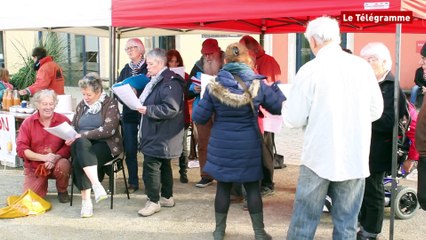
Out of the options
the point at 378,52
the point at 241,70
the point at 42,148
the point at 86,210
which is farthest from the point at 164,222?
the point at 378,52

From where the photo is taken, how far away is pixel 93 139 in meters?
4.89

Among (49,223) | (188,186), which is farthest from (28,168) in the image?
(188,186)

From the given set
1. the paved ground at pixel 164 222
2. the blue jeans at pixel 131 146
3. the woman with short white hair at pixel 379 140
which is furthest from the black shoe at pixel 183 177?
the woman with short white hair at pixel 379 140

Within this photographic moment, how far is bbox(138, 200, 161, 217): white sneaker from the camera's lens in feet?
15.4

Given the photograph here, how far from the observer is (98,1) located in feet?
15.8

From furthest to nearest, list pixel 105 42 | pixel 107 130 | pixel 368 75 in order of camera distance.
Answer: pixel 105 42 → pixel 107 130 → pixel 368 75

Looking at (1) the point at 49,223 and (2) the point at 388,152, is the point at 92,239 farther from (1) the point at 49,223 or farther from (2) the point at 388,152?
(2) the point at 388,152

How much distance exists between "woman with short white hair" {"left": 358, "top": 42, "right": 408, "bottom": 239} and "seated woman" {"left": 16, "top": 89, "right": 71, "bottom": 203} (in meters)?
2.92

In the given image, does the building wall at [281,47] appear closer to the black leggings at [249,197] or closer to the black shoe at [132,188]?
the black shoe at [132,188]

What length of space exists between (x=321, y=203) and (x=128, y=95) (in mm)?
2072

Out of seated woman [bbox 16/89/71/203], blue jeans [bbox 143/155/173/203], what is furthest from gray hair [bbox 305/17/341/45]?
seated woman [bbox 16/89/71/203]

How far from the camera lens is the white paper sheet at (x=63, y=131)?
4.67 meters

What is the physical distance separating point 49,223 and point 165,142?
50.1 inches

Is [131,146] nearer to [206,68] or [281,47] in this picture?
[206,68]
